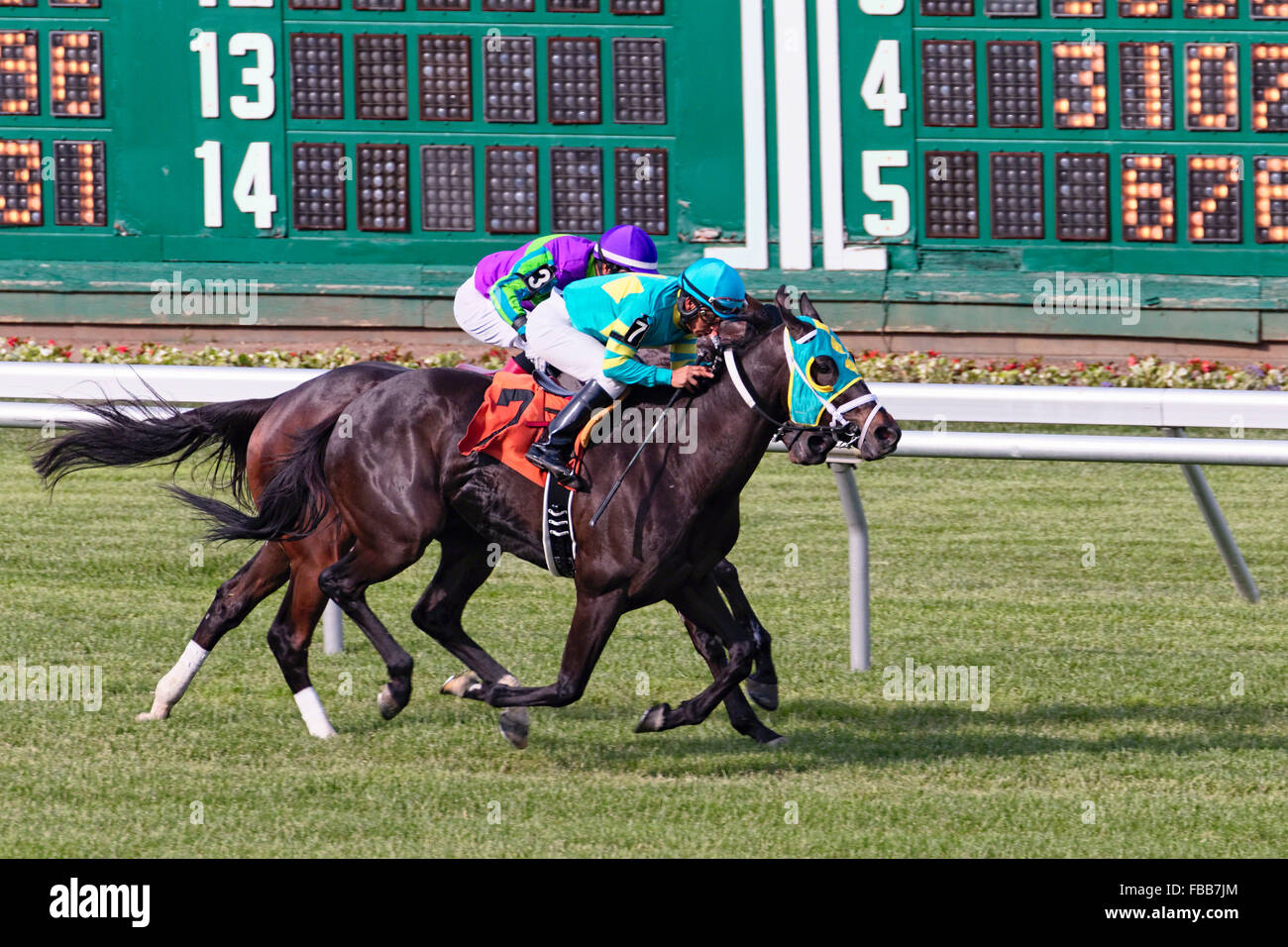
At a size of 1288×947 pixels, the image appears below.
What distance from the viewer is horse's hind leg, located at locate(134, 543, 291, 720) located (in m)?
6.69

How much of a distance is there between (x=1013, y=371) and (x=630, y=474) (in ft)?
31.2

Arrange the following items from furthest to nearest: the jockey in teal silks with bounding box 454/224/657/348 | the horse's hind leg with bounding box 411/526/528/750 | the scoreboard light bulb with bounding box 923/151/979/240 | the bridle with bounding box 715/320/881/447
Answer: the scoreboard light bulb with bounding box 923/151/979/240 → the jockey in teal silks with bounding box 454/224/657/348 → the horse's hind leg with bounding box 411/526/528/750 → the bridle with bounding box 715/320/881/447

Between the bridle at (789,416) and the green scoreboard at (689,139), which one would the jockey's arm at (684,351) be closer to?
the bridle at (789,416)

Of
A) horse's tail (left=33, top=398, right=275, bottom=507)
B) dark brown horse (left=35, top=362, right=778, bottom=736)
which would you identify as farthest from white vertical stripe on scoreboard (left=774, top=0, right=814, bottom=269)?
horse's tail (left=33, top=398, right=275, bottom=507)

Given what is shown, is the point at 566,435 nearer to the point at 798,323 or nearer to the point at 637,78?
the point at 798,323

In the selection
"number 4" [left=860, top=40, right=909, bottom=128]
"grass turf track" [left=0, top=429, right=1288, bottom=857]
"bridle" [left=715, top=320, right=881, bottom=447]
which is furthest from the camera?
"number 4" [left=860, top=40, right=909, bottom=128]

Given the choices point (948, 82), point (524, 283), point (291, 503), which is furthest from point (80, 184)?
point (291, 503)

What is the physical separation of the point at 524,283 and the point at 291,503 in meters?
1.25

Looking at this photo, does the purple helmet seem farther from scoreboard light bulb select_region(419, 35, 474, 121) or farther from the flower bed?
scoreboard light bulb select_region(419, 35, 474, 121)

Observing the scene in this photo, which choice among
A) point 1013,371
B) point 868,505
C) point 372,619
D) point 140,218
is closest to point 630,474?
point 372,619

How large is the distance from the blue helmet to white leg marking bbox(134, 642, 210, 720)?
2289 millimetres

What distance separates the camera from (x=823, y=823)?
541cm

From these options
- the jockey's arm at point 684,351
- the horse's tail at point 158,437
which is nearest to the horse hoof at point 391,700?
the horse's tail at point 158,437

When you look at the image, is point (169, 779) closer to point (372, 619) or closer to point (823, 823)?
point (372, 619)
